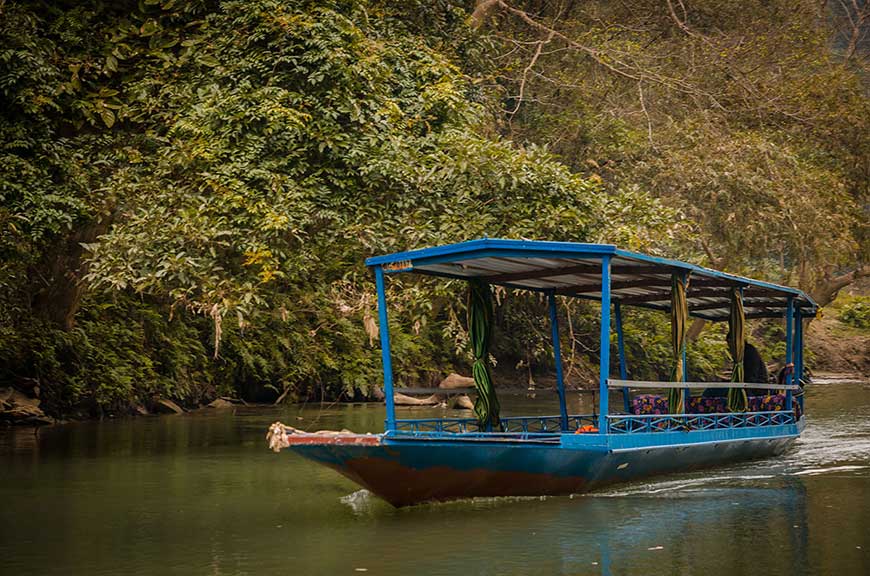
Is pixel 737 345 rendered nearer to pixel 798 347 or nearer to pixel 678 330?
pixel 678 330

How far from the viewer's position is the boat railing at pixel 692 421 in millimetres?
10109

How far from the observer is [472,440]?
29.8ft

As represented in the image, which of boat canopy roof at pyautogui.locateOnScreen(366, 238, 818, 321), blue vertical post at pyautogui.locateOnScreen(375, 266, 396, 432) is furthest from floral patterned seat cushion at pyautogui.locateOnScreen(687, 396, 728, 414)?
blue vertical post at pyautogui.locateOnScreen(375, 266, 396, 432)

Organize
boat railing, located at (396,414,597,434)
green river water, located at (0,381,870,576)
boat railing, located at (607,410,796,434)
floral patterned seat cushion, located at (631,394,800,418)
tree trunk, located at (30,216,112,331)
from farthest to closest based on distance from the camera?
1. tree trunk, located at (30,216,112,331)
2. floral patterned seat cushion, located at (631,394,800,418)
3. boat railing, located at (396,414,597,434)
4. boat railing, located at (607,410,796,434)
5. green river water, located at (0,381,870,576)

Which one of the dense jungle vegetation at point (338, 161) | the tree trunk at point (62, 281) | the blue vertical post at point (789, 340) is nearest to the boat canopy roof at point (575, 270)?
the blue vertical post at point (789, 340)

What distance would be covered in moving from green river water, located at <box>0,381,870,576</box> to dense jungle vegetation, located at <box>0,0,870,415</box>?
87.9 inches

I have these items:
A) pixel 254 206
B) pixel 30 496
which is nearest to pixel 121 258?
pixel 254 206

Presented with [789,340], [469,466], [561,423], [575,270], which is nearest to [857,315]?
[789,340]

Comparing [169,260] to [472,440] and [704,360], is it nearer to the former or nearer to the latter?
[472,440]

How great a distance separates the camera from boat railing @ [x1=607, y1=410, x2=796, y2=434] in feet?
33.2

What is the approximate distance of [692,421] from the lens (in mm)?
12000

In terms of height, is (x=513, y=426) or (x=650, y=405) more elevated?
(x=650, y=405)

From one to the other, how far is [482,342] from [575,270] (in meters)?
1.16

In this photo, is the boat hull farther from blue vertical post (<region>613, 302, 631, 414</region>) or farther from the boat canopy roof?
blue vertical post (<region>613, 302, 631, 414</region>)
